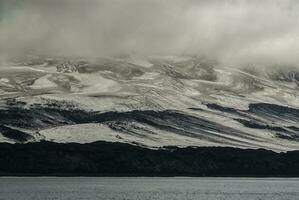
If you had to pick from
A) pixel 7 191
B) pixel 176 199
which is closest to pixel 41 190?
pixel 7 191

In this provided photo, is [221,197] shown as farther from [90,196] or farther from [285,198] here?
[90,196]

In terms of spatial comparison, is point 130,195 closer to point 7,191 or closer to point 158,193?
point 158,193

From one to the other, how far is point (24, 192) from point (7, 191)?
Answer: 447 centimetres

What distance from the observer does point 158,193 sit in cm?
14725

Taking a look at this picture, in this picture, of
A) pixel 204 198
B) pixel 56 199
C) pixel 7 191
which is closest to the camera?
pixel 56 199

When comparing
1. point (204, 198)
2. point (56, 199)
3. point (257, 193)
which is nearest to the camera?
point (56, 199)

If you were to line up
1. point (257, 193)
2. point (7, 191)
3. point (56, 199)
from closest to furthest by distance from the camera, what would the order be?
point (56, 199)
point (7, 191)
point (257, 193)

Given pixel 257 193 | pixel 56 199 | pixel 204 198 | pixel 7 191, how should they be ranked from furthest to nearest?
pixel 257 193
pixel 7 191
pixel 204 198
pixel 56 199

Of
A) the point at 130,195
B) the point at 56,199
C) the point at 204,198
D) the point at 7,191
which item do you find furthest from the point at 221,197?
the point at 7,191

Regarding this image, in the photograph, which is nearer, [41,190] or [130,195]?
[130,195]

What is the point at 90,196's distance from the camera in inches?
5325

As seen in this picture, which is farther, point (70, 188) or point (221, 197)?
point (70, 188)

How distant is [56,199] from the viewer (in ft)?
411

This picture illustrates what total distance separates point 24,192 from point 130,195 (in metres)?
19.9
